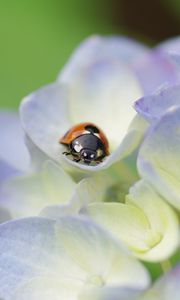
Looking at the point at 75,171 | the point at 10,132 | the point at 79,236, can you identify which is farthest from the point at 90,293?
the point at 10,132

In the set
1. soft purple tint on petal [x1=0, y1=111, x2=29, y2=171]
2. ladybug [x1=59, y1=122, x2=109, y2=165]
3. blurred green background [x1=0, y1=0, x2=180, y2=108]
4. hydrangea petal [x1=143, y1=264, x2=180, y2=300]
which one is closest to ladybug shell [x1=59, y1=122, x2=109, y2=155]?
ladybug [x1=59, y1=122, x2=109, y2=165]

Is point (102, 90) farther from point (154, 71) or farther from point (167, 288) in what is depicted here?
point (167, 288)

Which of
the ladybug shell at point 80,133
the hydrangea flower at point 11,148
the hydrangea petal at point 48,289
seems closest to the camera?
the hydrangea petal at point 48,289

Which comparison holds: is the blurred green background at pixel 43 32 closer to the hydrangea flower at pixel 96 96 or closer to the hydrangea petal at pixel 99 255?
the hydrangea flower at pixel 96 96

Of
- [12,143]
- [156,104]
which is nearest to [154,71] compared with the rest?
[12,143]

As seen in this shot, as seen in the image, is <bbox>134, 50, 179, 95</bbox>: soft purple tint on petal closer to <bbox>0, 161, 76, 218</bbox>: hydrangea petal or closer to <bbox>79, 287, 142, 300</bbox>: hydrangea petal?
<bbox>0, 161, 76, 218</bbox>: hydrangea petal

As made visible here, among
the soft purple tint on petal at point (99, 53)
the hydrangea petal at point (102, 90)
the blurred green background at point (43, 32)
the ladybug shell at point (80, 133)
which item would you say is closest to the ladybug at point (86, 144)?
the ladybug shell at point (80, 133)

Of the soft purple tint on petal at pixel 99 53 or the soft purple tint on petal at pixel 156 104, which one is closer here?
the soft purple tint on petal at pixel 156 104
